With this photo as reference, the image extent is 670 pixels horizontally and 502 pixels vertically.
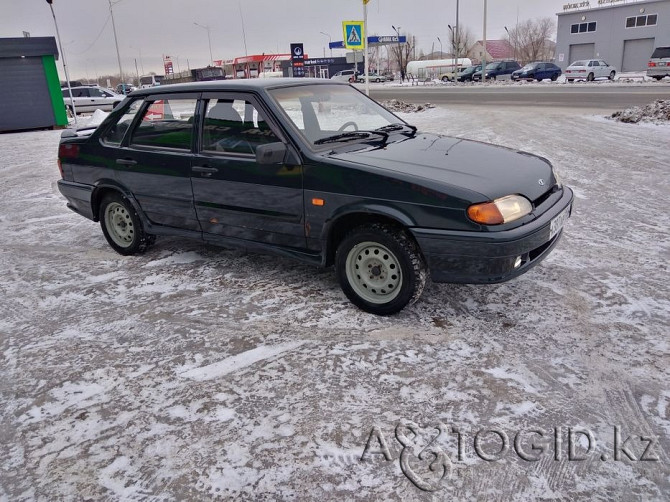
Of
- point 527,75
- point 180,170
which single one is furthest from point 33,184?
point 527,75

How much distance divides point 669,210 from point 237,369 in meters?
5.45

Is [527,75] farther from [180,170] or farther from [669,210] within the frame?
[180,170]

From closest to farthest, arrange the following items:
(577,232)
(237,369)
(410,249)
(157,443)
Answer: (157,443) → (237,369) → (410,249) → (577,232)

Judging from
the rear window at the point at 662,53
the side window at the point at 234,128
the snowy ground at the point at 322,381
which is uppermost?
the rear window at the point at 662,53

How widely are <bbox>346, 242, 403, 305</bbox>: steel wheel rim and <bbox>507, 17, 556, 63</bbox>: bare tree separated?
92.0 metres

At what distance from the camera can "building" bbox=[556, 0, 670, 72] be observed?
159 ft

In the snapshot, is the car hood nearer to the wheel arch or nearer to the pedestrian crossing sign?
the wheel arch

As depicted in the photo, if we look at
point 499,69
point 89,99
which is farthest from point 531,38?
point 89,99

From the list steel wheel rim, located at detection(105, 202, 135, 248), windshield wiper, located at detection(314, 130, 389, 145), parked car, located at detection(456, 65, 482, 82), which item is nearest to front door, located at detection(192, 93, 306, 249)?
windshield wiper, located at detection(314, 130, 389, 145)

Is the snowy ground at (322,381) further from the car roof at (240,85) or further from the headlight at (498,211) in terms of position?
the car roof at (240,85)

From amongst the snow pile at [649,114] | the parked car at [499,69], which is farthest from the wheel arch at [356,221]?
the parked car at [499,69]

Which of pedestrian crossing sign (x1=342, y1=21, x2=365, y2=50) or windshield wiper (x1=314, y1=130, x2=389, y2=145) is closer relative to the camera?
windshield wiper (x1=314, y1=130, x2=389, y2=145)

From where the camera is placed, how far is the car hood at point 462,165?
11.4 ft

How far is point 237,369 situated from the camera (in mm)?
3299
